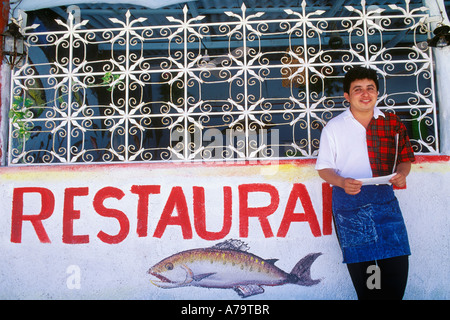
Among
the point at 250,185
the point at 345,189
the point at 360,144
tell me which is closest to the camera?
the point at 345,189

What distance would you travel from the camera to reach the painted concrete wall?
3348 mm

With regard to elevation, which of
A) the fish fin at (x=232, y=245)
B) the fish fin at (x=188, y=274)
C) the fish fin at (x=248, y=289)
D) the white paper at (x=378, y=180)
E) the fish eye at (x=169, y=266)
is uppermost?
the white paper at (x=378, y=180)

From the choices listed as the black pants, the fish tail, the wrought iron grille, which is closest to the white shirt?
the wrought iron grille

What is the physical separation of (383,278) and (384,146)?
94 cm

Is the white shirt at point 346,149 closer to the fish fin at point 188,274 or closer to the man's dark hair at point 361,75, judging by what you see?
the man's dark hair at point 361,75

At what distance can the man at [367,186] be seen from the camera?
8.52 feet

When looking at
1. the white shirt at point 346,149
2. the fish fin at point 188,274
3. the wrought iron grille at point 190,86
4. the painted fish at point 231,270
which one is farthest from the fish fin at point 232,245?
the white shirt at point 346,149

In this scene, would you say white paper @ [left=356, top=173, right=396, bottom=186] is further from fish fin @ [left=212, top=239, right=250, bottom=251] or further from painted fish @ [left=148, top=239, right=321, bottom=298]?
fish fin @ [left=212, top=239, right=250, bottom=251]

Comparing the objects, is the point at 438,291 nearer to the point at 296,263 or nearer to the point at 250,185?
the point at 296,263

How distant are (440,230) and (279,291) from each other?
1.53 metres

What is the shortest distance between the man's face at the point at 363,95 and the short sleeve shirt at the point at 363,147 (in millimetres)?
91

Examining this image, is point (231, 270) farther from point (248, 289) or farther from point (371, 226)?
point (371, 226)
